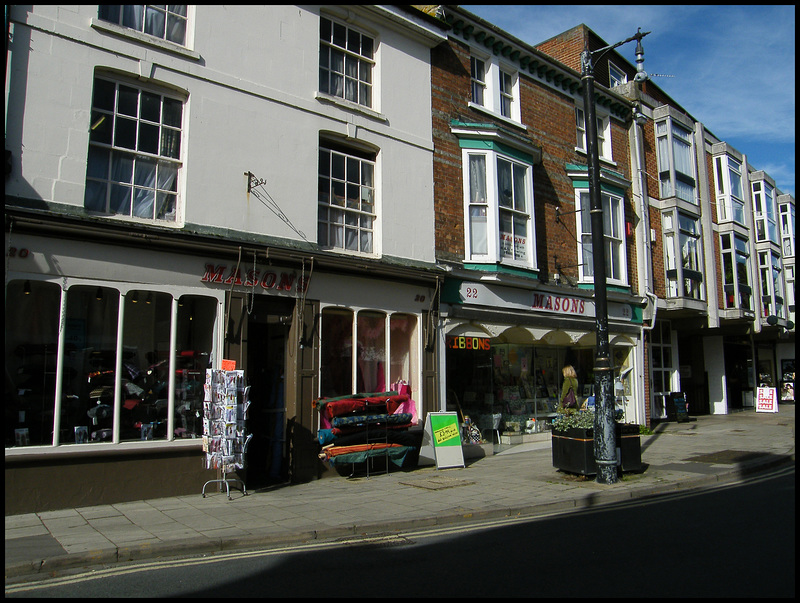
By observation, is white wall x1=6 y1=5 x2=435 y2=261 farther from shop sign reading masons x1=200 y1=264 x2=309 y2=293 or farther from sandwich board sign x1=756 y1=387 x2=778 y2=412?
sandwich board sign x1=756 y1=387 x2=778 y2=412

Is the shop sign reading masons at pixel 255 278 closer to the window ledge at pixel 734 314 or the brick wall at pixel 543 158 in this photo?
the brick wall at pixel 543 158

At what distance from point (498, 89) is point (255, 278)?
8791mm

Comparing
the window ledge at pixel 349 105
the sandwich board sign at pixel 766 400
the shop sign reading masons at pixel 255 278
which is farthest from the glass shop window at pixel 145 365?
the sandwich board sign at pixel 766 400

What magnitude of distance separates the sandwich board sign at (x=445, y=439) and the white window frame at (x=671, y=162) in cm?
1349

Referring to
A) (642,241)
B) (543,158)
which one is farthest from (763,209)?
(543,158)

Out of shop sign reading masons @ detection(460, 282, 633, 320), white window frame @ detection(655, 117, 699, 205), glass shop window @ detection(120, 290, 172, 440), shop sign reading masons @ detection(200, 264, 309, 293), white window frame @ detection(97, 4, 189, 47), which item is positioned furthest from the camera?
white window frame @ detection(655, 117, 699, 205)

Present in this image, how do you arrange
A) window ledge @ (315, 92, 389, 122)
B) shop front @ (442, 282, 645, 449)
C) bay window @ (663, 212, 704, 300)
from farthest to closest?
bay window @ (663, 212, 704, 300) < shop front @ (442, 282, 645, 449) < window ledge @ (315, 92, 389, 122)

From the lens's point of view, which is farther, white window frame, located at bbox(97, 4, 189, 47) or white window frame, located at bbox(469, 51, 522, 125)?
white window frame, located at bbox(469, 51, 522, 125)

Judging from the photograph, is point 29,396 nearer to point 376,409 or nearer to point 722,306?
point 376,409

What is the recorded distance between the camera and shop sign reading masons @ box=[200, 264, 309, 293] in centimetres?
966

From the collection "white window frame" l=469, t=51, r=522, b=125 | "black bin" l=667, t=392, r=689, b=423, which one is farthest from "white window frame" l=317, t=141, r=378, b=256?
"black bin" l=667, t=392, r=689, b=423

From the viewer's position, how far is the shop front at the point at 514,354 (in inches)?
535

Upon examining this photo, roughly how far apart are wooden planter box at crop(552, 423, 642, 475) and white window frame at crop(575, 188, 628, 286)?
6816mm

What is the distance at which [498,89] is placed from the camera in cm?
1529
